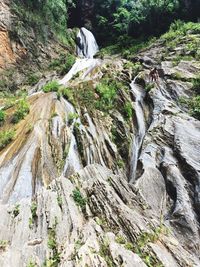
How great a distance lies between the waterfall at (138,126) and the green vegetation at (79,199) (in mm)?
3431

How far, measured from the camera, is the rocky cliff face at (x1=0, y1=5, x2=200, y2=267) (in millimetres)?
9273

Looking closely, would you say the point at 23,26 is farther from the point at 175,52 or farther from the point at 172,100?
the point at 172,100

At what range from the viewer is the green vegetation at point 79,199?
1136cm

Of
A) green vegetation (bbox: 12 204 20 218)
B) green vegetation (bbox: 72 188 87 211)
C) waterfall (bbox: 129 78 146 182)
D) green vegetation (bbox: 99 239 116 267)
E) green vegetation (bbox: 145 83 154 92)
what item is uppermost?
green vegetation (bbox: 12 204 20 218)

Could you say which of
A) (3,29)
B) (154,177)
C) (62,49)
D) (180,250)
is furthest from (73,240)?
(62,49)

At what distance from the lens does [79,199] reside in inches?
455

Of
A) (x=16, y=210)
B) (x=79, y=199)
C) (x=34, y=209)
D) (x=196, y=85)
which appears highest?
(x=16, y=210)

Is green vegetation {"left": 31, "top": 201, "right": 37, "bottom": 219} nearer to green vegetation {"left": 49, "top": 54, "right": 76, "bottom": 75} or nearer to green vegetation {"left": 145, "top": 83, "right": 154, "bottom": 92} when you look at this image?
green vegetation {"left": 145, "top": 83, "right": 154, "bottom": 92}

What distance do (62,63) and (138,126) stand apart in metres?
15.8

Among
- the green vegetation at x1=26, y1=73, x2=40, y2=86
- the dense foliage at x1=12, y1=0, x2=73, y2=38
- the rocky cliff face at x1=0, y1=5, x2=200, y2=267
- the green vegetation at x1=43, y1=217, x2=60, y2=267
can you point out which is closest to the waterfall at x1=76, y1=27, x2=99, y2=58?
the dense foliage at x1=12, y1=0, x2=73, y2=38

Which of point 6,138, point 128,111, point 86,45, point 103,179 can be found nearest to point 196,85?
point 128,111

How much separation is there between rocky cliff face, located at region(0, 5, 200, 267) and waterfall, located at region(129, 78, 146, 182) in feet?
0.24

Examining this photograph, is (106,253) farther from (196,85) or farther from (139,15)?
(139,15)

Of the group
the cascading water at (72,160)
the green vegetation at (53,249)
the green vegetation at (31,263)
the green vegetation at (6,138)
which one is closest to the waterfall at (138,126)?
the cascading water at (72,160)
